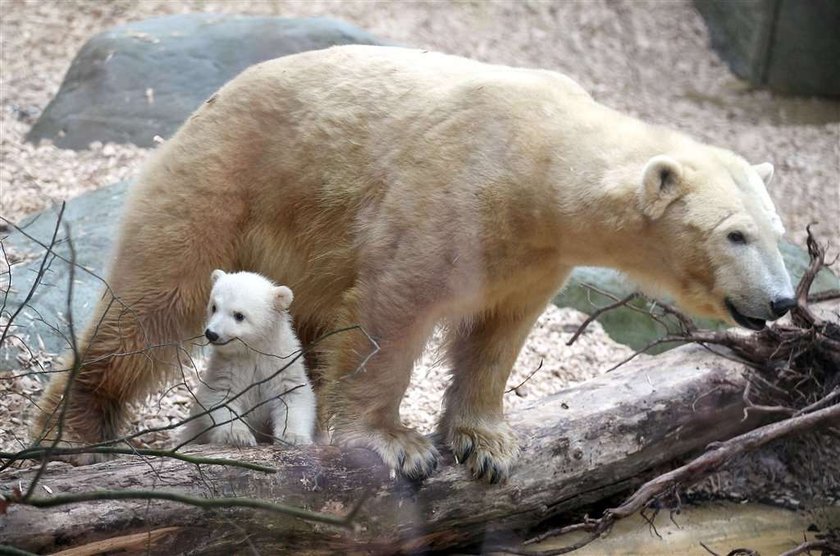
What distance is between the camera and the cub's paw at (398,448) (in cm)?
371

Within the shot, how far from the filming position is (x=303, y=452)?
359 centimetres

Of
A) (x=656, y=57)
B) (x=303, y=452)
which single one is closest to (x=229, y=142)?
(x=303, y=452)

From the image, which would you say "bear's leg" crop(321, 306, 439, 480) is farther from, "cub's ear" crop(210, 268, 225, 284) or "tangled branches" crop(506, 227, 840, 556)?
"tangled branches" crop(506, 227, 840, 556)

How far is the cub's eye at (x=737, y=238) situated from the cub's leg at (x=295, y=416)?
167cm

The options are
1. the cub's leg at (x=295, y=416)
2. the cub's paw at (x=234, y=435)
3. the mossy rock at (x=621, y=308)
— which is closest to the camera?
the cub's paw at (x=234, y=435)

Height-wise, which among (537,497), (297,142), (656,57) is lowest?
(656,57)

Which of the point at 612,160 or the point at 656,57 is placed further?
the point at 656,57

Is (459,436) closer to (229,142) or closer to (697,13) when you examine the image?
(229,142)

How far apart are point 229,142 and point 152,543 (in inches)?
68.9

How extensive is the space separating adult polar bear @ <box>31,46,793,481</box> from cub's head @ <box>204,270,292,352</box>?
0.82 feet

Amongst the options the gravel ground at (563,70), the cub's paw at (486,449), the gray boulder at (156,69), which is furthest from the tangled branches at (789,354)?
the gray boulder at (156,69)

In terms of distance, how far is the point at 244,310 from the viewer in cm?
374

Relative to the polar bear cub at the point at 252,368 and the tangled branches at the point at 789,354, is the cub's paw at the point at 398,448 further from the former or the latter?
the tangled branches at the point at 789,354

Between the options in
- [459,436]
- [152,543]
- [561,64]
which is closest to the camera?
[152,543]
